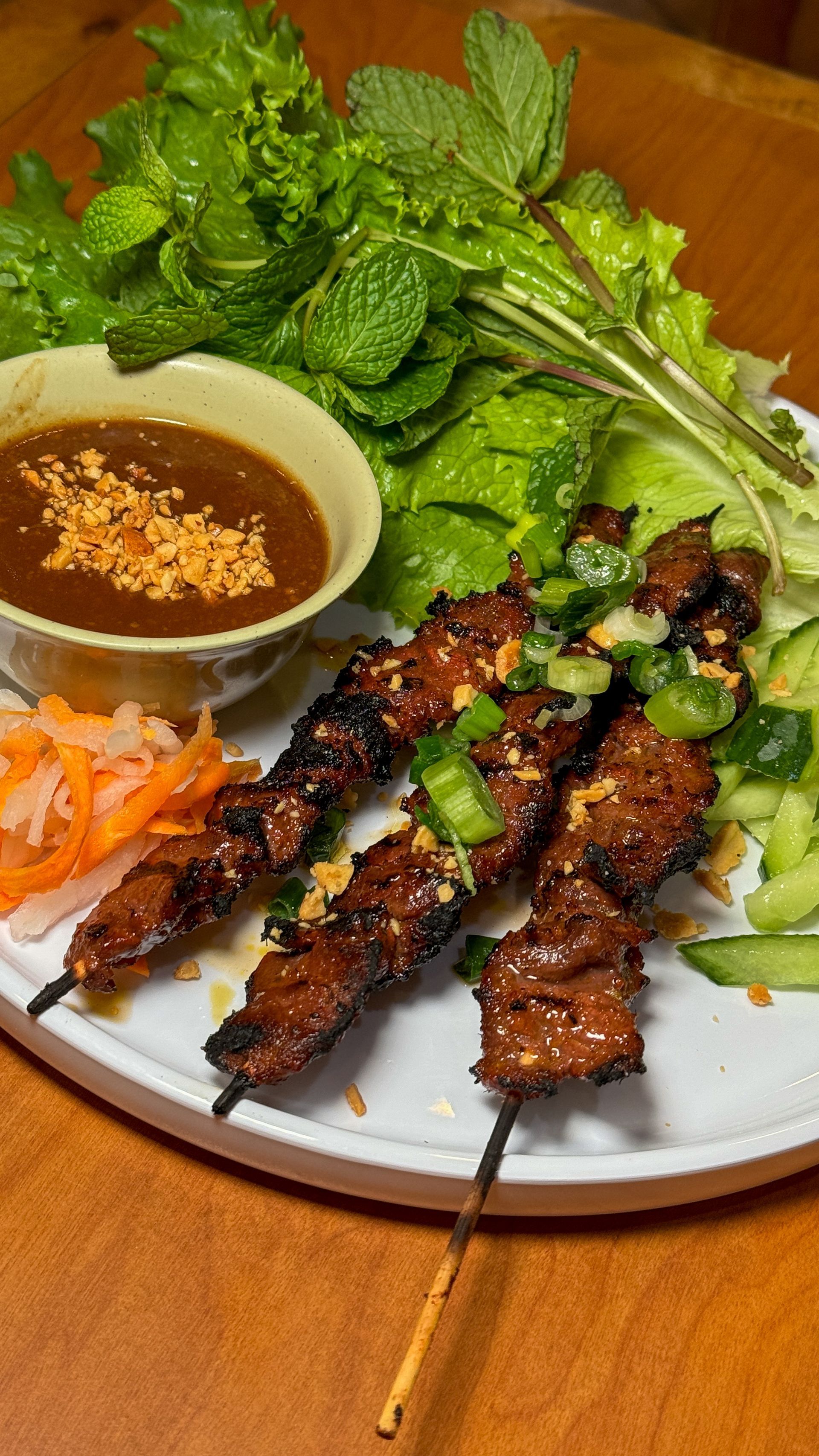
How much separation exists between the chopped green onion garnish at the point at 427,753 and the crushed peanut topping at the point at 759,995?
3.00ft

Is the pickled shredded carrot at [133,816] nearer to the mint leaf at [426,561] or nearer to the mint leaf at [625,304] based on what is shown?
the mint leaf at [426,561]

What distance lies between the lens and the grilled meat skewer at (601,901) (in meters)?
2.39

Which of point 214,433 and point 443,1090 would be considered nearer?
point 443,1090

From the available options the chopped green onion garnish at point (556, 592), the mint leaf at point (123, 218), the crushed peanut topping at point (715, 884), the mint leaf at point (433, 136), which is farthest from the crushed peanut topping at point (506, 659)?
the mint leaf at point (433, 136)

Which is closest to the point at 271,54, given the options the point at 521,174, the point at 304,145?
the point at 304,145

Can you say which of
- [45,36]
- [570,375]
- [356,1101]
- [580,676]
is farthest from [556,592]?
[45,36]

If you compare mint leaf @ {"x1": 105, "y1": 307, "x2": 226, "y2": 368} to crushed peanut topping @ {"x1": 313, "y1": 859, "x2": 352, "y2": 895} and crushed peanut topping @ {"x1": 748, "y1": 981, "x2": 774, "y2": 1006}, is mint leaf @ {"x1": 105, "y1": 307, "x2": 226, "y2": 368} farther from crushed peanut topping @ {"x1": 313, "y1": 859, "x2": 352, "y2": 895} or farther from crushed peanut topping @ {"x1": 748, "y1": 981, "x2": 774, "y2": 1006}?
crushed peanut topping @ {"x1": 748, "y1": 981, "x2": 774, "y2": 1006}

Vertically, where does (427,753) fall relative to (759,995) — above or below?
above

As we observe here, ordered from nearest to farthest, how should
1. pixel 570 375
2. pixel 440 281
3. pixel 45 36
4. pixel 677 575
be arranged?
pixel 677 575 → pixel 440 281 → pixel 570 375 → pixel 45 36

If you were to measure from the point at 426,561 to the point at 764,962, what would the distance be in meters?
1.66

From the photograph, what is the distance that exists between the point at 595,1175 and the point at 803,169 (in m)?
4.73

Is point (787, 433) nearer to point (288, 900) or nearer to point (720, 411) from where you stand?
point (720, 411)

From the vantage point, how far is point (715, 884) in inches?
123

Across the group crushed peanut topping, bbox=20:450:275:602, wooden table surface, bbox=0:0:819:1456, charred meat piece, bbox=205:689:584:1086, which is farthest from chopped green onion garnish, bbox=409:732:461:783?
wooden table surface, bbox=0:0:819:1456
